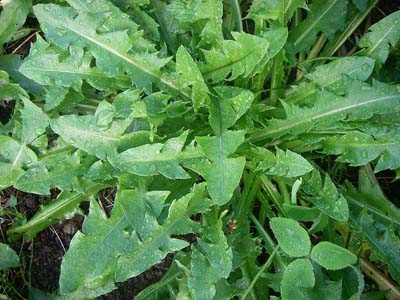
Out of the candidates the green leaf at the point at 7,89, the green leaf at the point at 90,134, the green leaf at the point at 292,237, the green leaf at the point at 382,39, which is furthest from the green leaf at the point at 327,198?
the green leaf at the point at 7,89

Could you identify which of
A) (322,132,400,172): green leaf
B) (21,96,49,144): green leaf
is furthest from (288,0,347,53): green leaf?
(21,96,49,144): green leaf

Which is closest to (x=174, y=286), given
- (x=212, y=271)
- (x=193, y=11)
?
(x=212, y=271)

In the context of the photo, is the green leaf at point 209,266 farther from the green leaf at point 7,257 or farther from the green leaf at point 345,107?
the green leaf at point 7,257

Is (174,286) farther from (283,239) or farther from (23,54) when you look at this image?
(23,54)

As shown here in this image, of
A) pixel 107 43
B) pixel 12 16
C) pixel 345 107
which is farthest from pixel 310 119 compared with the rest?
pixel 12 16

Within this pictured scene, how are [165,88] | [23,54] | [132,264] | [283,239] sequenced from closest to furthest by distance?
[283,239]
[132,264]
[165,88]
[23,54]

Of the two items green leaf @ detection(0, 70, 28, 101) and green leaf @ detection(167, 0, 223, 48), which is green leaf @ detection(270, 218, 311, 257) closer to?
green leaf @ detection(167, 0, 223, 48)
